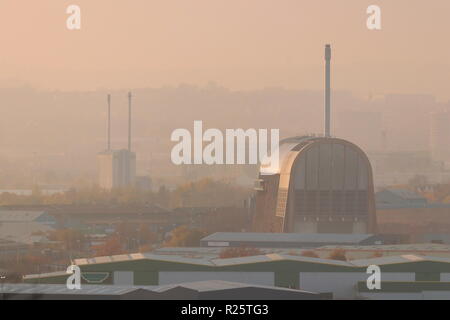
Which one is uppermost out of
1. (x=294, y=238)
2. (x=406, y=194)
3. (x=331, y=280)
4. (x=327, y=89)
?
(x=327, y=89)

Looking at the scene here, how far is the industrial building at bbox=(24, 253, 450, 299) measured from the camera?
62.2 metres

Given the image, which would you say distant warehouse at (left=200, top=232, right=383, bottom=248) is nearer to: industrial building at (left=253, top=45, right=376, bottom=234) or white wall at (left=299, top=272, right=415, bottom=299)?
industrial building at (left=253, top=45, right=376, bottom=234)

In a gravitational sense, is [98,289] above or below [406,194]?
below

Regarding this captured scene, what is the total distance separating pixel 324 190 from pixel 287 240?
13.1 metres

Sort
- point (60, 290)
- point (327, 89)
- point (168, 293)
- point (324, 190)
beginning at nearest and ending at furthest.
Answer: point (168, 293) → point (60, 290) → point (324, 190) → point (327, 89)

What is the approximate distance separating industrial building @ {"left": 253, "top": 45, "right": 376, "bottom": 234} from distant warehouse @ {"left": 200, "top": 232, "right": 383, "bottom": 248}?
6184 millimetres

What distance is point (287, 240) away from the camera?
9669 cm

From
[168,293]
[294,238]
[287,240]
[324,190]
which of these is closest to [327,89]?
[324,190]

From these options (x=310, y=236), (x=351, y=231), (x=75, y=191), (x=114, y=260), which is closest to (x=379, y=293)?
(x=114, y=260)

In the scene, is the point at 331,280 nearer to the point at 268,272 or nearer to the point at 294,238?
the point at 268,272

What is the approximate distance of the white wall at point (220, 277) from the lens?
62112mm

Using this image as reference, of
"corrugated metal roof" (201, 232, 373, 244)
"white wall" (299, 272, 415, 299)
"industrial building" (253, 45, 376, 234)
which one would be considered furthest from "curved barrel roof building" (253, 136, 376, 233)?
"white wall" (299, 272, 415, 299)

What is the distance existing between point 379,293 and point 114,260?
1233 cm

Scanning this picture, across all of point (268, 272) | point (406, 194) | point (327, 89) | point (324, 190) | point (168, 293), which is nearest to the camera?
point (168, 293)
